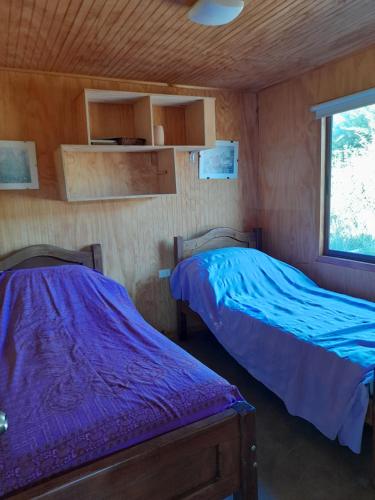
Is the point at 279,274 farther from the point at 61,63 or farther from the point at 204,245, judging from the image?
the point at 61,63

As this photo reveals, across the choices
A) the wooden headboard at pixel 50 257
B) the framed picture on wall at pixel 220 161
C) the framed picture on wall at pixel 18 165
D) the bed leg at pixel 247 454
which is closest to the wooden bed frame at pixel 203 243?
the framed picture on wall at pixel 220 161

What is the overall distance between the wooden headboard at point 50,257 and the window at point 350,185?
74.1 inches

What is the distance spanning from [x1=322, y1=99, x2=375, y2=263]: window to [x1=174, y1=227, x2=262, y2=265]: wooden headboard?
741mm

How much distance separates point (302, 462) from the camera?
186 centimetres

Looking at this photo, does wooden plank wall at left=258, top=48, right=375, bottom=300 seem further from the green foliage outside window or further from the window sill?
the green foliage outside window

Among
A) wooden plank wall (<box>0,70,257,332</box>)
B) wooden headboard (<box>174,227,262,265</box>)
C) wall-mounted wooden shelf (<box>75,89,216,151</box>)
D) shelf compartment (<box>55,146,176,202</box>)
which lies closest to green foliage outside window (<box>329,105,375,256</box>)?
wooden headboard (<box>174,227,262,265</box>)

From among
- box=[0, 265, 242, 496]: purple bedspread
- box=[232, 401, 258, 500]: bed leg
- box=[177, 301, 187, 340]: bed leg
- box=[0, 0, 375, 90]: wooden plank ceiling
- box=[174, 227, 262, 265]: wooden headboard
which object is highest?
box=[0, 0, 375, 90]: wooden plank ceiling

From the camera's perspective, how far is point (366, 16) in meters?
2.04

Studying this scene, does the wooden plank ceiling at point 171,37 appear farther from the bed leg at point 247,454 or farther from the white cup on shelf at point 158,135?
the bed leg at point 247,454

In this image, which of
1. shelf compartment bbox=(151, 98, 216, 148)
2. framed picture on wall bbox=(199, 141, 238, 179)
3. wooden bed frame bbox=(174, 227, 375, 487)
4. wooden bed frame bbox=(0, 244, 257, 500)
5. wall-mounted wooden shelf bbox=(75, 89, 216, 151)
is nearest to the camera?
wooden bed frame bbox=(0, 244, 257, 500)

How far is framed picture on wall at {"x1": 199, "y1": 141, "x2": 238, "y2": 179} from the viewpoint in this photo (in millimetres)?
3346

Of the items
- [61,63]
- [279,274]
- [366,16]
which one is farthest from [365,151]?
[61,63]

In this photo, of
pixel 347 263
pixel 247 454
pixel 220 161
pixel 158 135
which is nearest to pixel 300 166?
pixel 220 161

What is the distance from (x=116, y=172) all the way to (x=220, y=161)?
996 mm
